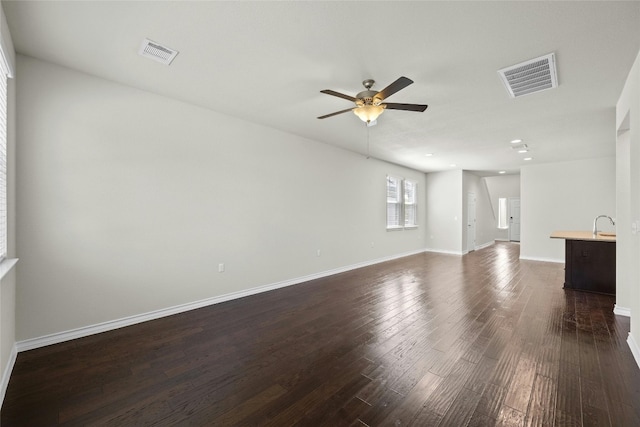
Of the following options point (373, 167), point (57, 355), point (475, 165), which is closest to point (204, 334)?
point (57, 355)

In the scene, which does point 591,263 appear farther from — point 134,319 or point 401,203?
point 134,319

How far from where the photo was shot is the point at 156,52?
2387mm

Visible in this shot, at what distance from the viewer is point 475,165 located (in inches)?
297

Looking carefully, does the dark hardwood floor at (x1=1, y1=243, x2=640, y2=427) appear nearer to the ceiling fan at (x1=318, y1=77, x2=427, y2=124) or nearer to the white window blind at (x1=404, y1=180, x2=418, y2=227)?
the ceiling fan at (x1=318, y1=77, x2=427, y2=124)

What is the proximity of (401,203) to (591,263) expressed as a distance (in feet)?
13.7

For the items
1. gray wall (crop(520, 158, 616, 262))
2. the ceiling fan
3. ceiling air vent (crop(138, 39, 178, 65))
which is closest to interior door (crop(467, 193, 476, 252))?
gray wall (crop(520, 158, 616, 262))

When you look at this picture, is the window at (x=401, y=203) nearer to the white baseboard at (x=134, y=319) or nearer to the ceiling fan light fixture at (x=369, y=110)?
the white baseboard at (x=134, y=319)

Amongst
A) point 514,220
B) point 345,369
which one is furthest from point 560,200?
point 345,369

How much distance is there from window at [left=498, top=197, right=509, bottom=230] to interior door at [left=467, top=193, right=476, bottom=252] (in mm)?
4086

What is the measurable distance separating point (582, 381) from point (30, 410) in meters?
3.86

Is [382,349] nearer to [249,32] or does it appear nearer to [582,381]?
[582,381]

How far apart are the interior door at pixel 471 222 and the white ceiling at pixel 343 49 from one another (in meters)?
5.25

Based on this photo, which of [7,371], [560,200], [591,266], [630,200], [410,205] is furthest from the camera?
[410,205]

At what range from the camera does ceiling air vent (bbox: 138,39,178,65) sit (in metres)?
2.27
